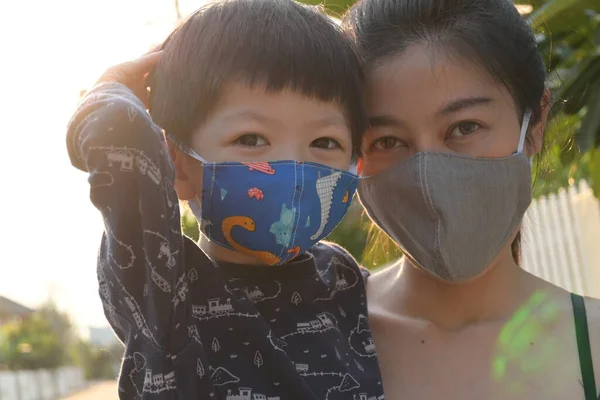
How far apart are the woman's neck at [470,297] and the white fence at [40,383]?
1013 inches

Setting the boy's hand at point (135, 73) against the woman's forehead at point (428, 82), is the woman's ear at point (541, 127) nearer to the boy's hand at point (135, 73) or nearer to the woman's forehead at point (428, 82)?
the woman's forehead at point (428, 82)

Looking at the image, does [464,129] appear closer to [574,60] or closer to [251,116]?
[251,116]

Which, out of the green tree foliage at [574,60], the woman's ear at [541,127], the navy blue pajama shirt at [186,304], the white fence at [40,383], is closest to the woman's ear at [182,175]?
the navy blue pajama shirt at [186,304]

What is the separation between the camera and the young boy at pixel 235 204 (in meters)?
1.78

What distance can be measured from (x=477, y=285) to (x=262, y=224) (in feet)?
2.69

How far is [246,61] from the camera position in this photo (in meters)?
2.04

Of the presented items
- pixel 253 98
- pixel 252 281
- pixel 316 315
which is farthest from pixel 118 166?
pixel 316 315

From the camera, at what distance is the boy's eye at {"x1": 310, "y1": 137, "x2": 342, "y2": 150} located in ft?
6.89

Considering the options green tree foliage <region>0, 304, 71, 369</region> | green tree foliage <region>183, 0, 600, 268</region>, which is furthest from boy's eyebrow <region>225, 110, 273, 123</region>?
green tree foliage <region>0, 304, 71, 369</region>

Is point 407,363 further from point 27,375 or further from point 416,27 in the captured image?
point 27,375

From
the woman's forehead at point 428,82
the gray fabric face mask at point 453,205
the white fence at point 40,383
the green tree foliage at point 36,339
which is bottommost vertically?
the white fence at point 40,383

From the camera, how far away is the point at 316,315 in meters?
2.19

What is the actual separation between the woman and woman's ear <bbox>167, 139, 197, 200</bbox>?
51cm

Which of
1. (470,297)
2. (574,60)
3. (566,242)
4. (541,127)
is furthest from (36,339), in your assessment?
(541,127)
